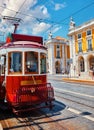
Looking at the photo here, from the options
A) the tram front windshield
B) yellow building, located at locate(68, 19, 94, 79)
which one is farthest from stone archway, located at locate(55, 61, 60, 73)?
the tram front windshield

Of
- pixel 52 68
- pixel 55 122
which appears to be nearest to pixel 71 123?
pixel 55 122

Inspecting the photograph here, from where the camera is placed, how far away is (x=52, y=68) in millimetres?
59688

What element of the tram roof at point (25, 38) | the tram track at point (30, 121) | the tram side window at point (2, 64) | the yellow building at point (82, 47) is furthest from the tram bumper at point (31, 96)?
the yellow building at point (82, 47)

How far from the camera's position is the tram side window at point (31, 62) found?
7739 mm

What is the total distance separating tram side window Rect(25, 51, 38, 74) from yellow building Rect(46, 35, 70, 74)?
5174 cm

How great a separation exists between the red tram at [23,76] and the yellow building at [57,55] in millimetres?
51635

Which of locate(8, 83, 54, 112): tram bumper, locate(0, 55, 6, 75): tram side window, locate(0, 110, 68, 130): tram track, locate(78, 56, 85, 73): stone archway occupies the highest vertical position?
locate(78, 56, 85, 73): stone archway

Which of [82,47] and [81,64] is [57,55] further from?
[82,47]

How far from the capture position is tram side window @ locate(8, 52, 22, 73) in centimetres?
764

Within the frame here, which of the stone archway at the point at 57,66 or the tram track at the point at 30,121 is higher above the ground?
the stone archway at the point at 57,66

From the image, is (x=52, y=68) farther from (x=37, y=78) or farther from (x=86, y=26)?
(x=37, y=78)

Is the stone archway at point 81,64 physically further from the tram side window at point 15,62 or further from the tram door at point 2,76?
the tram side window at point 15,62

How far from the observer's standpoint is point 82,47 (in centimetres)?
4228

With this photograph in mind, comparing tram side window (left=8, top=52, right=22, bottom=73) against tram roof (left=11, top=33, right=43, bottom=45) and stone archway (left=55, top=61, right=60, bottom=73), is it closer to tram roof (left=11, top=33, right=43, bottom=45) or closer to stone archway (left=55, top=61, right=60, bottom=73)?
tram roof (left=11, top=33, right=43, bottom=45)
